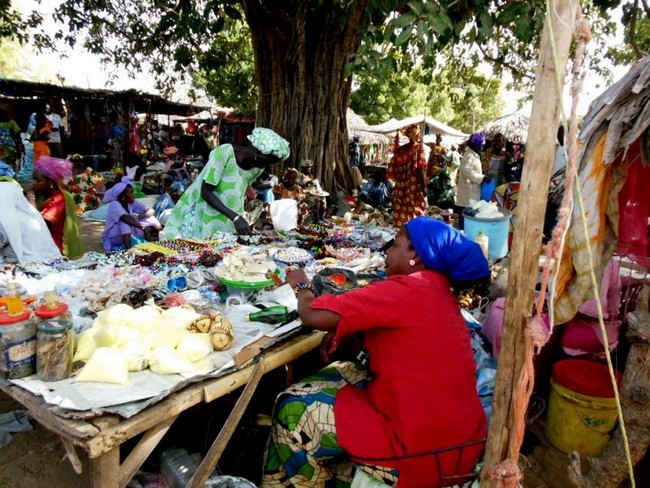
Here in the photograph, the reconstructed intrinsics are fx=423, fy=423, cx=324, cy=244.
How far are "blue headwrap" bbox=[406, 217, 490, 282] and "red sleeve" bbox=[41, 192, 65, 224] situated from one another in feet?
12.2

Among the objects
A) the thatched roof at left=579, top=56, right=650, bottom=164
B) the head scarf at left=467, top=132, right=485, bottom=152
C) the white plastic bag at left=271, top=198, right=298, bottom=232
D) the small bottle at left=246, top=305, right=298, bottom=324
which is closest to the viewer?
the thatched roof at left=579, top=56, right=650, bottom=164

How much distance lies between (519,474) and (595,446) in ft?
6.68

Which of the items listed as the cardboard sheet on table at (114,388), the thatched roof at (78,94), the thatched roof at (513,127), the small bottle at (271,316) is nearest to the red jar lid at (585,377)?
the small bottle at (271,316)

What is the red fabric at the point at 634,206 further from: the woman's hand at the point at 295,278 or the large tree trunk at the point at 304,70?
the large tree trunk at the point at 304,70

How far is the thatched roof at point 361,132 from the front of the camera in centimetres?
1775

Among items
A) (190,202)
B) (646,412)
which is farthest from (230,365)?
(190,202)

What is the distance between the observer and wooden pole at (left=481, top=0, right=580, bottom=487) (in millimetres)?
1049

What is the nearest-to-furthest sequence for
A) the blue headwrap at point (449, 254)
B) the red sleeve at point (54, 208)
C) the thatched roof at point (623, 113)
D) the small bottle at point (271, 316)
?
the thatched roof at point (623, 113), the blue headwrap at point (449, 254), the small bottle at point (271, 316), the red sleeve at point (54, 208)

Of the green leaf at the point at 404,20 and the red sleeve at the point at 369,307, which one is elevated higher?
the green leaf at the point at 404,20

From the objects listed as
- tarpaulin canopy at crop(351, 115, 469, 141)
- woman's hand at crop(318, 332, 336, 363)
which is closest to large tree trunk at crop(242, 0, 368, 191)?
woman's hand at crop(318, 332, 336, 363)

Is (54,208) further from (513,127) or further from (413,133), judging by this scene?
(513,127)

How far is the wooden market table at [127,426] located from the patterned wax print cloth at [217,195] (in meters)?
2.01

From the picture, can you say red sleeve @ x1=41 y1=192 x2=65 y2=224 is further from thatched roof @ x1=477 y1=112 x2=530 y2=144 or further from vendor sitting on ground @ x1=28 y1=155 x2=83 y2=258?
thatched roof @ x1=477 y1=112 x2=530 y2=144

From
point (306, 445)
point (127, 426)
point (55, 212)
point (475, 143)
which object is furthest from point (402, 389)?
point (475, 143)
